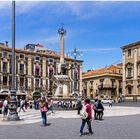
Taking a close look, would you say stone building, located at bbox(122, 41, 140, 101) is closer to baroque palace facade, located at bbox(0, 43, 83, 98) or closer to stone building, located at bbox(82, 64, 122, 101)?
baroque palace facade, located at bbox(0, 43, 83, 98)

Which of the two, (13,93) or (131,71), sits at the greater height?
(131,71)

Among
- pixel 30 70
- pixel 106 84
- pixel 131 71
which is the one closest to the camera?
pixel 131 71

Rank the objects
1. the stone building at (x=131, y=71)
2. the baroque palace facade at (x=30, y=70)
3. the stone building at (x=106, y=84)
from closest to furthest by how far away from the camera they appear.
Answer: the stone building at (x=131, y=71)
the baroque palace facade at (x=30, y=70)
the stone building at (x=106, y=84)

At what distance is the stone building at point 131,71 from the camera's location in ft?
221

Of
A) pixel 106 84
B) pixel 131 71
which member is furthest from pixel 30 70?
pixel 106 84

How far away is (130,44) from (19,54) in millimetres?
22521

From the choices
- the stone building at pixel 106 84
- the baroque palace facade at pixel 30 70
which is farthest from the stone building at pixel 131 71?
the stone building at pixel 106 84

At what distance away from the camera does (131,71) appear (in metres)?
70.1

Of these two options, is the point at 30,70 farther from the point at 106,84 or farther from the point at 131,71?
the point at 106,84

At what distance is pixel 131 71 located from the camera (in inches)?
2761

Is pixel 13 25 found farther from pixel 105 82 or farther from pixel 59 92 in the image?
pixel 105 82

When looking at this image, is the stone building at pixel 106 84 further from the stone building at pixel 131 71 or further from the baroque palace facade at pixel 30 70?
the stone building at pixel 131 71

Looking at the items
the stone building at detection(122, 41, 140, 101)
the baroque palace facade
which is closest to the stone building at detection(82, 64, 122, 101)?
the baroque palace facade

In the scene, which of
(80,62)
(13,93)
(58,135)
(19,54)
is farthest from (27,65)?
(58,135)
